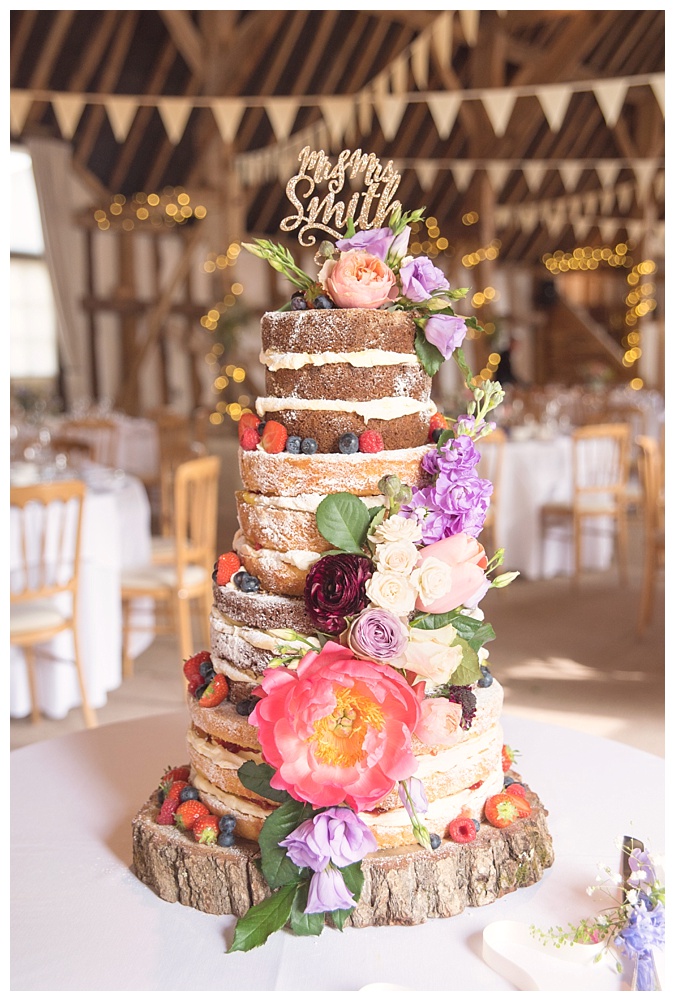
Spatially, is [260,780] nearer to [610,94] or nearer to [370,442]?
[370,442]

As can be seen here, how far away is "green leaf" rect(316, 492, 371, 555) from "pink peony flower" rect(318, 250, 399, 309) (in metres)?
0.29

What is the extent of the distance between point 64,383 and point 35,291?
1.09m

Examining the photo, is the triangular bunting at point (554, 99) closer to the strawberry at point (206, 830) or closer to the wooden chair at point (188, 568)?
the wooden chair at point (188, 568)

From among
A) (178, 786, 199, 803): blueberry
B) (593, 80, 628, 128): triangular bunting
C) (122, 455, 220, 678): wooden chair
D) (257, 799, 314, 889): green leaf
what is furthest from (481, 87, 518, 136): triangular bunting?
(257, 799, 314, 889): green leaf

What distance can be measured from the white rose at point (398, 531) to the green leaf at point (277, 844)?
365 mm

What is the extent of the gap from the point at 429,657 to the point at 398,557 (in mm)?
131

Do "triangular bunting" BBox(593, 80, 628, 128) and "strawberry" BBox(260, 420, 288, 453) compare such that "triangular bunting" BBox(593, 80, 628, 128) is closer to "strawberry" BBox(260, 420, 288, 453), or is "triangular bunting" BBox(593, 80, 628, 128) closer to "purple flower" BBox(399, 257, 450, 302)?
"purple flower" BBox(399, 257, 450, 302)

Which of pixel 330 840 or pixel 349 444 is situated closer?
pixel 330 840

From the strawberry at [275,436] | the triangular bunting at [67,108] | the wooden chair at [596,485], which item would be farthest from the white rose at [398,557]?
the triangular bunting at [67,108]

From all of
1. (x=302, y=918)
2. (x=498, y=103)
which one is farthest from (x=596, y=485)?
(x=302, y=918)

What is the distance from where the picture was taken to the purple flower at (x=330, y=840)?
1178 mm

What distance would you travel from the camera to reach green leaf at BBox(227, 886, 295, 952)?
3.90 feet

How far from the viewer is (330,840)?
3.88 ft

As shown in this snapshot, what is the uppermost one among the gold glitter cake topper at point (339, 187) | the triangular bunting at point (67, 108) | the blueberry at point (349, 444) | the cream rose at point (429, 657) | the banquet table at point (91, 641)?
the triangular bunting at point (67, 108)
